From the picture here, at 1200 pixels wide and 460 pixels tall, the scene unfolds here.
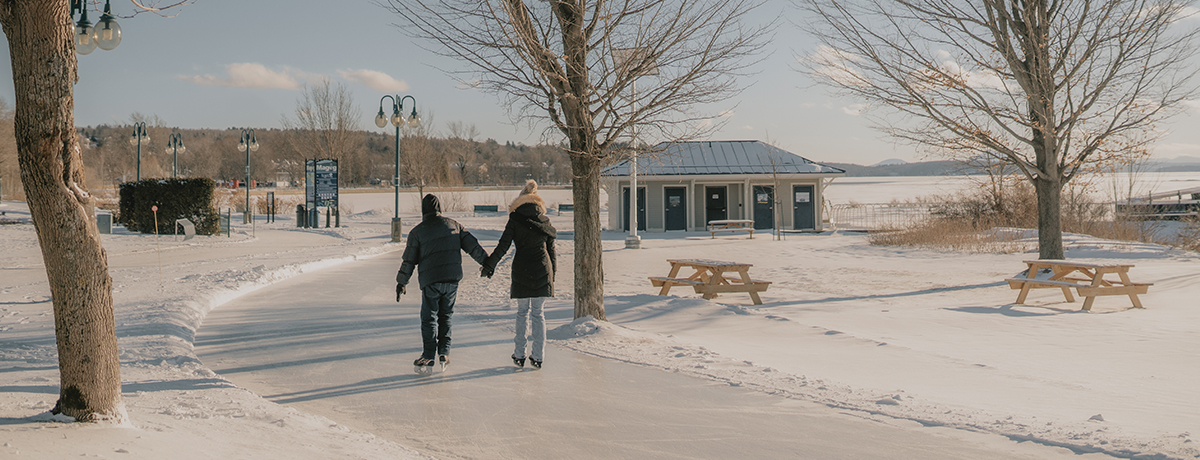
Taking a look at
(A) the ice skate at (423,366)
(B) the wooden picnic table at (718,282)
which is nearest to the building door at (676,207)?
(B) the wooden picnic table at (718,282)

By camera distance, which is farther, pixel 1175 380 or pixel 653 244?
pixel 653 244

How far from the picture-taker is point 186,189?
2470cm

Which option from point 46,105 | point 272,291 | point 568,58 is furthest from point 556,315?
point 46,105

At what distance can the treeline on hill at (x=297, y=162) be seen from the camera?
59.3 m

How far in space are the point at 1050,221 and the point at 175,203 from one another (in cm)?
2441

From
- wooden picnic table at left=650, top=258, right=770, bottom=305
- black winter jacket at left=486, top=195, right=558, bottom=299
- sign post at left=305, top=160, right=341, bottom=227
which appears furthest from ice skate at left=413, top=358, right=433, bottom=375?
Answer: sign post at left=305, top=160, right=341, bottom=227

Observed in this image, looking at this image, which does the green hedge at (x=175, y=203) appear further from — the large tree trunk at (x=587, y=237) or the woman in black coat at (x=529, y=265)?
the woman in black coat at (x=529, y=265)

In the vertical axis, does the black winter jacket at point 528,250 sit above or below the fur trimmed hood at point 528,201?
below

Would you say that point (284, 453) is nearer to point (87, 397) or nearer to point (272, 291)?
point (87, 397)

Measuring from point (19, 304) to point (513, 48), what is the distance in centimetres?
751

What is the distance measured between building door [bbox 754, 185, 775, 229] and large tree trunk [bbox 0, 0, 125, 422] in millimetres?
29591

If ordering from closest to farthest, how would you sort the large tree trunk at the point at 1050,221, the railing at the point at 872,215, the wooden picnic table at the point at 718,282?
1. the wooden picnic table at the point at 718,282
2. the large tree trunk at the point at 1050,221
3. the railing at the point at 872,215

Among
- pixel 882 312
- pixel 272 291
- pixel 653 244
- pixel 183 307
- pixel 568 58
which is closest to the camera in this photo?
pixel 568 58

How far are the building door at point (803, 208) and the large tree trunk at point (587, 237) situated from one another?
79.8 feet
